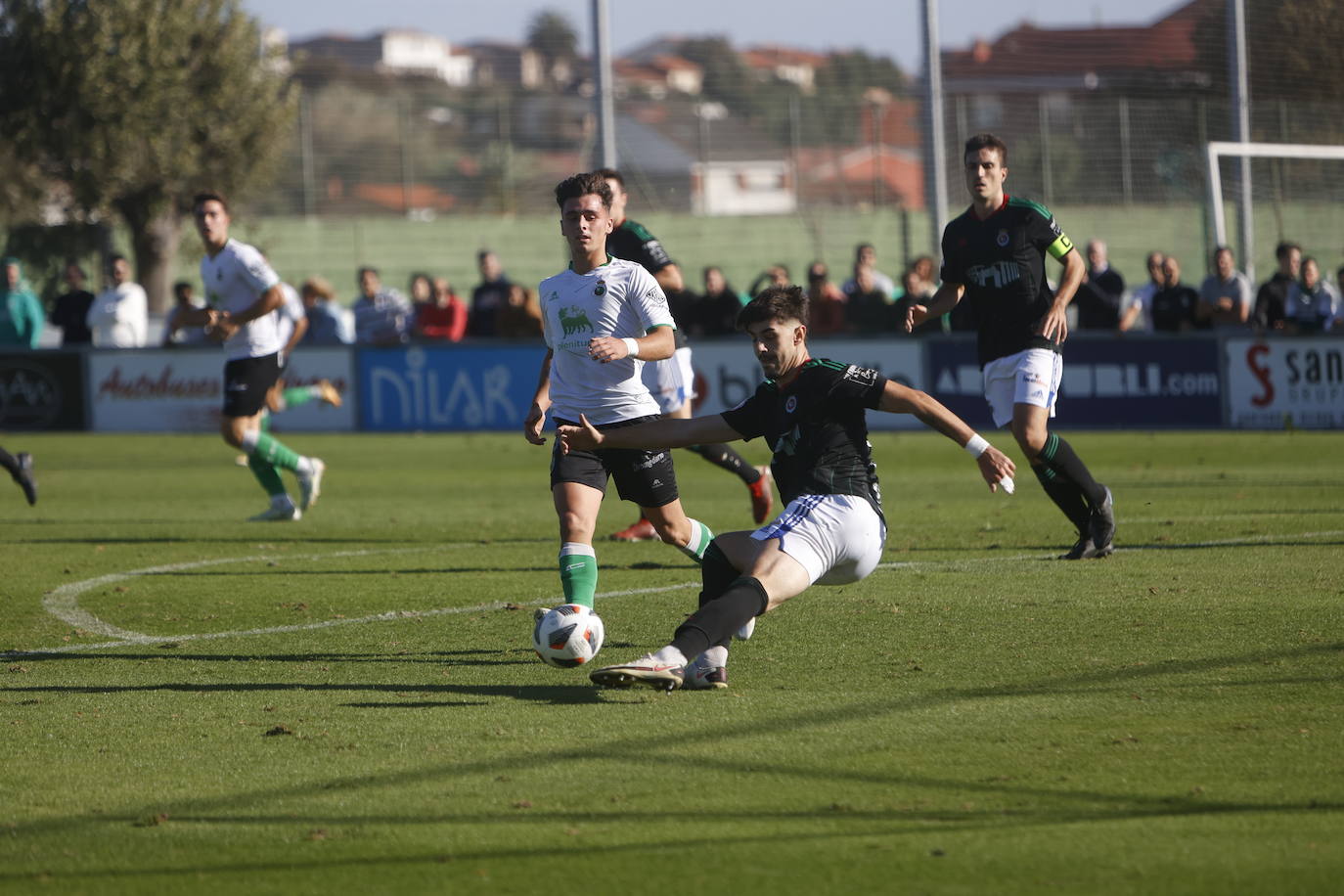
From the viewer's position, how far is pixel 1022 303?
31.4 feet

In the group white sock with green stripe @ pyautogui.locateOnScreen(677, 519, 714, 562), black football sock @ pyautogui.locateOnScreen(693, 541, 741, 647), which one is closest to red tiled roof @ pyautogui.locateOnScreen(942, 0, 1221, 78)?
white sock with green stripe @ pyautogui.locateOnScreen(677, 519, 714, 562)

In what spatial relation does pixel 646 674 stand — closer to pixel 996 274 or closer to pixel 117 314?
pixel 996 274

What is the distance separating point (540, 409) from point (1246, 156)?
57.7 feet

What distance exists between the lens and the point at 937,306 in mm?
9531

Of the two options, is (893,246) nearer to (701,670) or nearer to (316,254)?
(316,254)

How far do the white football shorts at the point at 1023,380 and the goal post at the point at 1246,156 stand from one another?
1282 centimetres

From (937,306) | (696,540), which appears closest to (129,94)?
(937,306)

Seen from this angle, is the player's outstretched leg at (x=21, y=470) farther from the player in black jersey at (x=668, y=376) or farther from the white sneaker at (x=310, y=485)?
the player in black jersey at (x=668, y=376)

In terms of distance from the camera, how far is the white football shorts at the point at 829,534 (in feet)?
20.3

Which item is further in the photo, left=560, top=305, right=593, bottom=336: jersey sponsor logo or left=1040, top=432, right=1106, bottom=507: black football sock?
left=1040, top=432, right=1106, bottom=507: black football sock

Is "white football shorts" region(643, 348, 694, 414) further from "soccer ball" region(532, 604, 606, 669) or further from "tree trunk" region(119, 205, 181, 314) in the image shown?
"tree trunk" region(119, 205, 181, 314)

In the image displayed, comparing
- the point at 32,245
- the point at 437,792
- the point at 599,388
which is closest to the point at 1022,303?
the point at 599,388

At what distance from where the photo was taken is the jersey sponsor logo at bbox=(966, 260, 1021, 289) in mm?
9523

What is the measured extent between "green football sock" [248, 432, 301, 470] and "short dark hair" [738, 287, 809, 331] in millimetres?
6916
